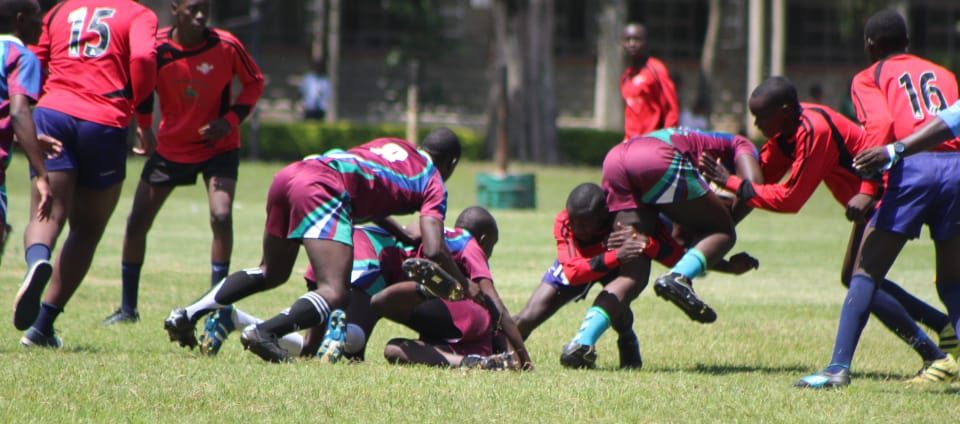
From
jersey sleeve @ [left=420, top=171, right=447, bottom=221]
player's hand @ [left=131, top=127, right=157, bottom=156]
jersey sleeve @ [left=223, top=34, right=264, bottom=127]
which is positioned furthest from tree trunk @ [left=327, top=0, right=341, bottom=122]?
jersey sleeve @ [left=420, top=171, right=447, bottom=221]

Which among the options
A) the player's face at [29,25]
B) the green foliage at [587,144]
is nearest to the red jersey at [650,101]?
the player's face at [29,25]

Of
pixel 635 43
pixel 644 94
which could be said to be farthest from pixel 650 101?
pixel 635 43

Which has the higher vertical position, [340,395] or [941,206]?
[941,206]

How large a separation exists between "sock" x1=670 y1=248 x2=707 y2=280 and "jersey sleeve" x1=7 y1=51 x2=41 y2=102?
360 cm

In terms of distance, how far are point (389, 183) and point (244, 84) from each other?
2.73 m

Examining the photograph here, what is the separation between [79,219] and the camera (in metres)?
8.18

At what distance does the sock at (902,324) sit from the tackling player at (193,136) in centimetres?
427

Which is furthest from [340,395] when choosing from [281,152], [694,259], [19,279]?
[281,152]

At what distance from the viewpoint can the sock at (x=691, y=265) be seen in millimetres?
7754

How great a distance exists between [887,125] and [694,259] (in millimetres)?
1428

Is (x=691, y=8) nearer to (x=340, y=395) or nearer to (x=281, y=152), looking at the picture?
(x=281, y=152)

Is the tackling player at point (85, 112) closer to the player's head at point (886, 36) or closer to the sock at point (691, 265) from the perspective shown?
the sock at point (691, 265)

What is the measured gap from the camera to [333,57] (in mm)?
39344

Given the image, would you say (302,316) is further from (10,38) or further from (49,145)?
(10,38)
